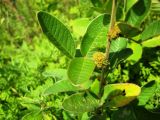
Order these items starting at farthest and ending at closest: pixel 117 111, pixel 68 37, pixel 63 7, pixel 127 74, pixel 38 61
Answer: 1. pixel 63 7
2. pixel 38 61
3. pixel 127 74
4. pixel 117 111
5. pixel 68 37

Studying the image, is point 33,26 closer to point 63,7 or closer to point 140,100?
point 63,7

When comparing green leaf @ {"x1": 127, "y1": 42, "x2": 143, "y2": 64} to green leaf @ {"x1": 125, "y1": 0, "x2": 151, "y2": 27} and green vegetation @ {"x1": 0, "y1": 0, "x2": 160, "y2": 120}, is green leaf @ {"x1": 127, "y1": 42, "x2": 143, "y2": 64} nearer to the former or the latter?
green vegetation @ {"x1": 0, "y1": 0, "x2": 160, "y2": 120}

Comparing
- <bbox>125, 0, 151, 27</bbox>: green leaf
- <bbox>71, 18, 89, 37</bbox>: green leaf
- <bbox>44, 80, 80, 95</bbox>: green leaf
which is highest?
<bbox>125, 0, 151, 27</bbox>: green leaf

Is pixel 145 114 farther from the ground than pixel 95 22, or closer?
closer

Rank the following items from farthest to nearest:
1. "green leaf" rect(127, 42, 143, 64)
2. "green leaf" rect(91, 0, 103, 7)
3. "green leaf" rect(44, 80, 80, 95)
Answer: "green leaf" rect(91, 0, 103, 7)
"green leaf" rect(127, 42, 143, 64)
"green leaf" rect(44, 80, 80, 95)

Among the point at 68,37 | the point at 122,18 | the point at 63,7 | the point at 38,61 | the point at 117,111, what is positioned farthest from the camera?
the point at 63,7

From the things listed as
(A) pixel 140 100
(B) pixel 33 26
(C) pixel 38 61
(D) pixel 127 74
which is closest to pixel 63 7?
(B) pixel 33 26

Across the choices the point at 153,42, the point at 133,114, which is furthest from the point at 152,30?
the point at 133,114

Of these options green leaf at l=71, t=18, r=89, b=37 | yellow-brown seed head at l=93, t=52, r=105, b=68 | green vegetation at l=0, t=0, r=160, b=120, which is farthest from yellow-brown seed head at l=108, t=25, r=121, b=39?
green leaf at l=71, t=18, r=89, b=37
